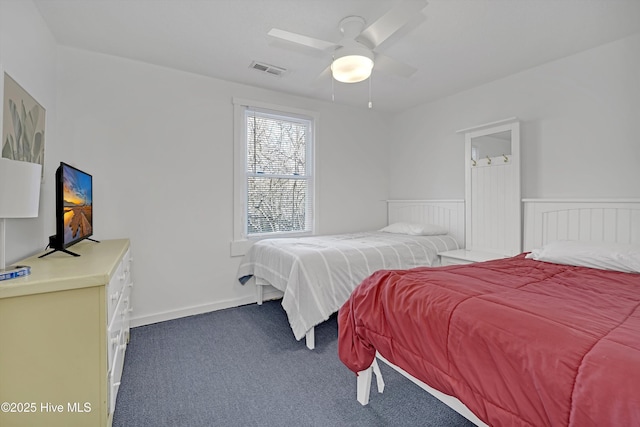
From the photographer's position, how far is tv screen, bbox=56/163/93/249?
157 centimetres

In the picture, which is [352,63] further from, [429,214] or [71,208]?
[429,214]

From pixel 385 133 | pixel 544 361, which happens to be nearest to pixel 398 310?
pixel 544 361

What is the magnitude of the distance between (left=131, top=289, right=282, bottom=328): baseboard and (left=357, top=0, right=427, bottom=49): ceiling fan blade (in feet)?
9.02

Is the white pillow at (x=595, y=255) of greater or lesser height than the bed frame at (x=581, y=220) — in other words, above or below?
below

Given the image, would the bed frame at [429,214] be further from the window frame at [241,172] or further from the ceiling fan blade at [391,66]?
the ceiling fan blade at [391,66]

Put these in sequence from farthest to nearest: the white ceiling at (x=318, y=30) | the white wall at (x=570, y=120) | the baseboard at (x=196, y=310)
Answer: the baseboard at (x=196, y=310) → the white wall at (x=570, y=120) → the white ceiling at (x=318, y=30)

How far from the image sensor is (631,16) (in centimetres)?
218

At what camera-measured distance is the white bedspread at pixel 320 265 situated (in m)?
2.37

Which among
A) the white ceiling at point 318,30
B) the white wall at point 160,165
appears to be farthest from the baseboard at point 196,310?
the white ceiling at point 318,30

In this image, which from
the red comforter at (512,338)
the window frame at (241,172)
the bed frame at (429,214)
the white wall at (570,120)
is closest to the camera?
the red comforter at (512,338)

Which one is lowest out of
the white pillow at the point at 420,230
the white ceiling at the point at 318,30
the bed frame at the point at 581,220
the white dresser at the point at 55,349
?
the white dresser at the point at 55,349

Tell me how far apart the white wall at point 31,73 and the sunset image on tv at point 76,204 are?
0.25 meters

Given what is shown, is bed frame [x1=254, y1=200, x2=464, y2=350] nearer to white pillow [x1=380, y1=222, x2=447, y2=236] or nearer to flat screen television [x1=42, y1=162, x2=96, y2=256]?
white pillow [x1=380, y1=222, x2=447, y2=236]

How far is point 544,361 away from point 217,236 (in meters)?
2.97
